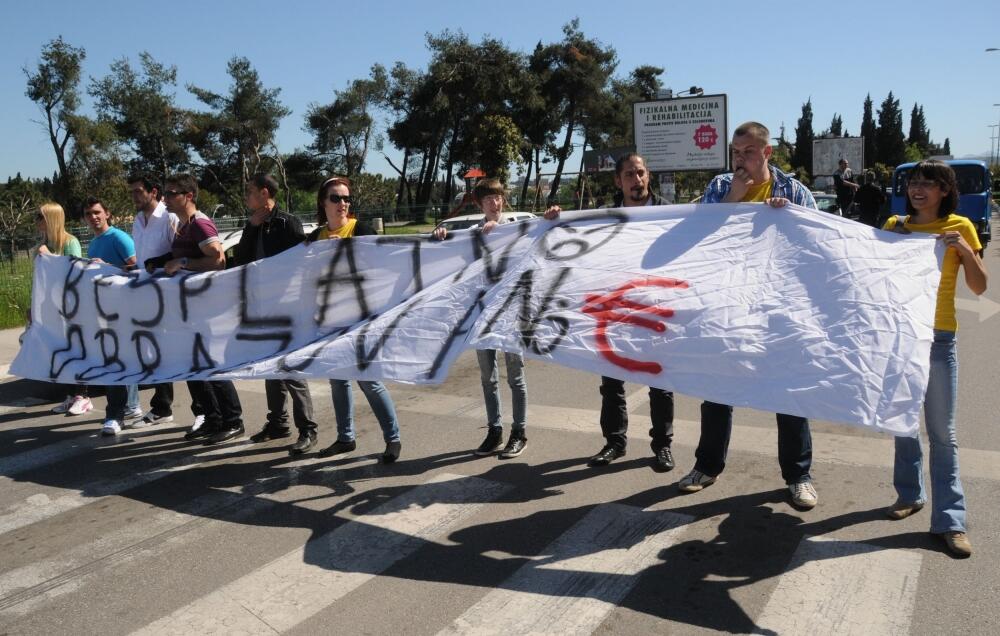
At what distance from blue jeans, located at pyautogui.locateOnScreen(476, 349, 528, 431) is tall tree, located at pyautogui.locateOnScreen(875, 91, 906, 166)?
112183 mm

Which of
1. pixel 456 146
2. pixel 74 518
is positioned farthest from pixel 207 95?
pixel 74 518

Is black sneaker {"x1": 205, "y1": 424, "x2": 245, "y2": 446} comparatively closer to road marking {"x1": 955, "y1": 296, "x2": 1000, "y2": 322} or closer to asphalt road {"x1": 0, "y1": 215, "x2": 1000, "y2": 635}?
asphalt road {"x1": 0, "y1": 215, "x2": 1000, "y2": 635}

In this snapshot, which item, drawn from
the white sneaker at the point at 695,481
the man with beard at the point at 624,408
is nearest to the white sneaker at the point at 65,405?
the man with beard at the point at 624,408

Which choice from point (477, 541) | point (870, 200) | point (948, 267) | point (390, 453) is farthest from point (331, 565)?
point (870, 200)

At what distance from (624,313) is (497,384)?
158 centimetres

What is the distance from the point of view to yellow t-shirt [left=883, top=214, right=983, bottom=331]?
159 inches

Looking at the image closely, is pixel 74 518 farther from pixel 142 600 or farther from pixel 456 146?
pixel 456 146

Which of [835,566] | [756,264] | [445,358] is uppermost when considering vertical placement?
[756,264]

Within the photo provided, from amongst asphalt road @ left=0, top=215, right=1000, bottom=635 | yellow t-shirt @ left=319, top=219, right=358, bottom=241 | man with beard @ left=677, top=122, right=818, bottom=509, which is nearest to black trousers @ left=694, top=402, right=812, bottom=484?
man with beard @ left=677, top=122, right=818, bottom=509

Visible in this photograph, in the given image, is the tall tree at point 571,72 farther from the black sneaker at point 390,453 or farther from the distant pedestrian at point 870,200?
the black sneaker at point 390,453

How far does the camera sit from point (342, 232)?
596cm

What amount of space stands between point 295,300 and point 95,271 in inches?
83.3

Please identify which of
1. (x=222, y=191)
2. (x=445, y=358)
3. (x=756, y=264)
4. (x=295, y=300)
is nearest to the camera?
(x=756, y=264)

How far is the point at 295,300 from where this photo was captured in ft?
19.1
